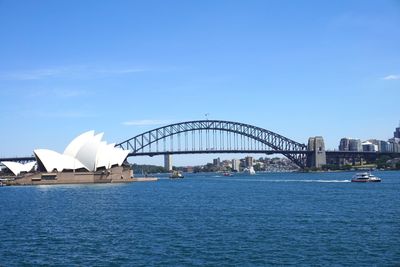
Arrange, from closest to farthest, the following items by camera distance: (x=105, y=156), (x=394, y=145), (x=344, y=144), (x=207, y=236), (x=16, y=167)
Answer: (x=207, y=236), (x=105, y=156), (x=16, y=167), (x=394, y=145), (x=344, y=144)

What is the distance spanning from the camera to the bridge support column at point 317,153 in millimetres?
126625

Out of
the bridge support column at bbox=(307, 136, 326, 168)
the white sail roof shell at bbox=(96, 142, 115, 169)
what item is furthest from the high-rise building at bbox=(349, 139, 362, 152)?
the white sail roof shell at bbox=(96, 142, 115, 169)

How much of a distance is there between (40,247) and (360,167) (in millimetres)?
124174

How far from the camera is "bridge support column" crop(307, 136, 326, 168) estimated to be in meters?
127

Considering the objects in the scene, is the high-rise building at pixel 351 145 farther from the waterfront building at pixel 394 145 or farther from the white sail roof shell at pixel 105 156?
the white sail roof shell at pixel 105 156

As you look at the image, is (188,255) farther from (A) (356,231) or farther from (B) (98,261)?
(A) (356,231)

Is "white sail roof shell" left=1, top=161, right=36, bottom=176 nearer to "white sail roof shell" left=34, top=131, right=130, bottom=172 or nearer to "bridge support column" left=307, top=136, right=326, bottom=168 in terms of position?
"white sail roof shell" left=34, top=131, right=130, bottom=172

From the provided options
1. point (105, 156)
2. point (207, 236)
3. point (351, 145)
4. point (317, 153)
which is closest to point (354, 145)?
point (351, 145)

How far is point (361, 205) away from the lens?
32.2m

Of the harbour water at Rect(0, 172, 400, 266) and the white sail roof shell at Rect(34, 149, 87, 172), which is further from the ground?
the white sail roof shell at Rect(34, 149, 87, 172)

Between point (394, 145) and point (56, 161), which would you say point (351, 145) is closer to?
point (394, 145)

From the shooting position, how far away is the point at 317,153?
126438 mm

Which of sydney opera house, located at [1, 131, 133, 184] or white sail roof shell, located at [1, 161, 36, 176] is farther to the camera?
white sail roof shell, located at [1, 161, 36, 176]

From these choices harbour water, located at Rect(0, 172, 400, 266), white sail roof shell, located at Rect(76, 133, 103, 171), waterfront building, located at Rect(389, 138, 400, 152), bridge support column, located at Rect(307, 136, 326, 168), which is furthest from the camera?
waterfront building, located at Rect(389, 138, 400, 152)
